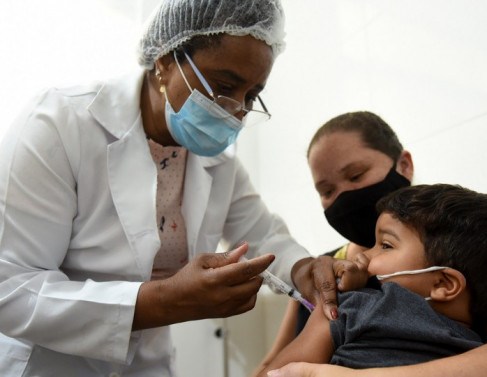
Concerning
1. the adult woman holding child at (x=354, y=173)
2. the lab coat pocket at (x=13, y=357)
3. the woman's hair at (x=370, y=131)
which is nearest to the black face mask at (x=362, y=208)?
the adult woman holding child at (x=354, y=173)

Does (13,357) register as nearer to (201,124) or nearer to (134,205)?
(134,205)

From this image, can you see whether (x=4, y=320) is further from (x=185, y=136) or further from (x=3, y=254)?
(x=185, y=136)

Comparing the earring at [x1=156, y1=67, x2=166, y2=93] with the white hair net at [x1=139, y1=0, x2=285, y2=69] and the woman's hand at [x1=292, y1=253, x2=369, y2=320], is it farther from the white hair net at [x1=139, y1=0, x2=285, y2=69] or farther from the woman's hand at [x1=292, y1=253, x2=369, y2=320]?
the woman's hand at [x1=292, y1=253, x2=369, y2=320]

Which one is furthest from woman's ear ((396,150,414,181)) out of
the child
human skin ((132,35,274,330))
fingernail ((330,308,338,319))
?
fingernail ((330,308,338,319))

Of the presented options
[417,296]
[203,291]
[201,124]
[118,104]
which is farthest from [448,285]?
[118,104]

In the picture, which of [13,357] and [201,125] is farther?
[201,125]

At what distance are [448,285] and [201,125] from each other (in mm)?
782

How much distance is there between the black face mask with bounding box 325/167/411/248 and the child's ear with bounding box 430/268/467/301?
0.38 metres

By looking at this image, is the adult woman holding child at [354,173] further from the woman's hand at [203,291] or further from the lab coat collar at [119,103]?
the lab coat collar at [119,103]

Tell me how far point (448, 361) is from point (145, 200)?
86 cm

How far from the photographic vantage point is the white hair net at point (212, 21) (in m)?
1.20

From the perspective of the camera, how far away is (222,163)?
158 centimetres

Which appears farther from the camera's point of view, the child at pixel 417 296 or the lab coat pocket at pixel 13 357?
the lab coat pocket at pixel 13 357

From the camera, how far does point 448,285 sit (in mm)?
888
